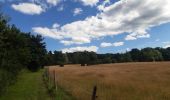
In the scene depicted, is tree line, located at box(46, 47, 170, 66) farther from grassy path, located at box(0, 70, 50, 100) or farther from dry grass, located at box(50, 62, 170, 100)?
grassy path, located at box(0, 70, 50, 100)

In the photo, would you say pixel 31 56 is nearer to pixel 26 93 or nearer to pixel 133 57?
pixel 26 93

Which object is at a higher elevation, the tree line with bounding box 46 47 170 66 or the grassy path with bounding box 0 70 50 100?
the tree line with bounding box 46 47 170 66

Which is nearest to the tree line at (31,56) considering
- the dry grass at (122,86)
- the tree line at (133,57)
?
the tree line at (133,57)

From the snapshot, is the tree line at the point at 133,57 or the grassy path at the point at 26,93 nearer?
the grassy path at the point at 26,93

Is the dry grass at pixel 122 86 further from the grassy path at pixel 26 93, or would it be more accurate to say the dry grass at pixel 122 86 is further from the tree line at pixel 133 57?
the tree line at pixel 133 57

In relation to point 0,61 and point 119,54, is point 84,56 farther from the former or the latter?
A: point 0,61

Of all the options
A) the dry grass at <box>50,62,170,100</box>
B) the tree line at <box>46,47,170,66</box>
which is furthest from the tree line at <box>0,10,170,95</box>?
the dry grass at <box>50,62,170,100</box>

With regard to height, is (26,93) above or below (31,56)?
below

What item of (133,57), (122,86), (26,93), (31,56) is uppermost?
(133,57)

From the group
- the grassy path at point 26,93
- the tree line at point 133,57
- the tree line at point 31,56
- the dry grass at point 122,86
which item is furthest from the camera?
the tree line at point 133,57

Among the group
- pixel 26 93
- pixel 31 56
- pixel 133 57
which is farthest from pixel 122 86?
pixel 133 57

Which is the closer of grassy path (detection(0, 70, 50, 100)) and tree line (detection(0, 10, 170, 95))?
grassy path (detection(0, 70, 50, 100))

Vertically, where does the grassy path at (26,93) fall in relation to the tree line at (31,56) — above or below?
below

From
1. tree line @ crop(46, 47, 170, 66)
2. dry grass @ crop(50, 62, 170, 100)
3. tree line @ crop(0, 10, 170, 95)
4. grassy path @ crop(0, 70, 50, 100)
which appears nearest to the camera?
dry grass @ crop(50, 62, 170, 100)
